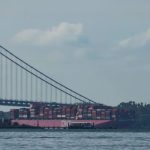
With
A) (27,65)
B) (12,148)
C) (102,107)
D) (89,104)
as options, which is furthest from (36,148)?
(102,107)

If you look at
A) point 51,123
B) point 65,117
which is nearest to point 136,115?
point 65,117

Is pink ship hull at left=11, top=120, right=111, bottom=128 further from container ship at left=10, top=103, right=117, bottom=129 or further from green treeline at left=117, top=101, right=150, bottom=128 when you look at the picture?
green treeline at left=117, top=101, right=150, bottom=128

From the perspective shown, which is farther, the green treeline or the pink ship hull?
the green treeline

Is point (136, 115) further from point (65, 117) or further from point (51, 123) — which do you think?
point (51, 123)

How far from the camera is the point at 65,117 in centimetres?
17650

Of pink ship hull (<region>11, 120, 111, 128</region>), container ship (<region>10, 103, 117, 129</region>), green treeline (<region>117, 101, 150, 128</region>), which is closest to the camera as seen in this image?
container ship (<region>10, 103, 117, 129</region>)

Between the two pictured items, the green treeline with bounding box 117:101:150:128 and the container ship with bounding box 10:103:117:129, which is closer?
the container ship with bounding box 10:103:117:129

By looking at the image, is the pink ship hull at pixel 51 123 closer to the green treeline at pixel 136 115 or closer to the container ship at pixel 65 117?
the container ship at pixel 65 117

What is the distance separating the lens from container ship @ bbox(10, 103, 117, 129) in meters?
172

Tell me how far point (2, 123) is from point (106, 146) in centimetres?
8700

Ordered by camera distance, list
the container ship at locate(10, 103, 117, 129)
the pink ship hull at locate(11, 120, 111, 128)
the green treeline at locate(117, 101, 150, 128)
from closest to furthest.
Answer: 1. the container ship at locate(10, 103, 117, 129)
2. the pink ship hull at locate(11, 120, 111, 128)
3. the green treeline at locate(117, 101, 150, 128)

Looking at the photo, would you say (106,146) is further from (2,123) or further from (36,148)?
(2,123)

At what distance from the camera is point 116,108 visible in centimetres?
17862

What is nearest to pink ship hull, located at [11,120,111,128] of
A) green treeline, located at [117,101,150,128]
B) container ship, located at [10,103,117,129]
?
container ship, located at [10,103,117,129]
